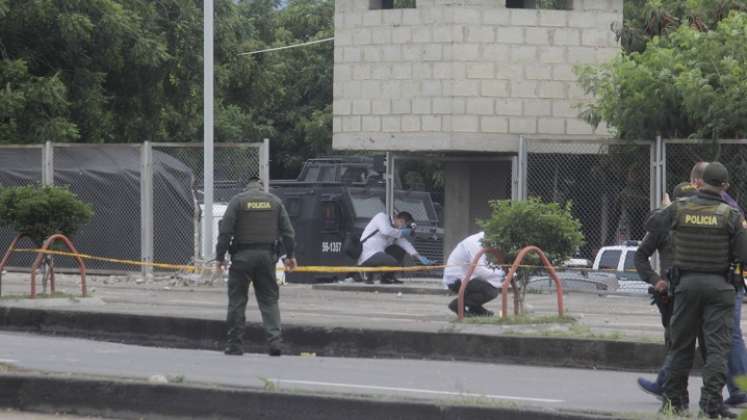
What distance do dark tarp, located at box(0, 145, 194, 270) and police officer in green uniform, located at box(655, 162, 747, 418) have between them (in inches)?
543

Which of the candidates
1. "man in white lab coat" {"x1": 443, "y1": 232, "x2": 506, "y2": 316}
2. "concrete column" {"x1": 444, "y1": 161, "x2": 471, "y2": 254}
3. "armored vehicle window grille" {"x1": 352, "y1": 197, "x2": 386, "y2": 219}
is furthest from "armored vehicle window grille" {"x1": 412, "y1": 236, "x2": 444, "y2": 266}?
"man in white lab coat" {"x1": 443, "y1": 232, "x2": 506, "y2": 316}

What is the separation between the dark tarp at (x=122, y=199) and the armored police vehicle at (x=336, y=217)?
13.6 ft

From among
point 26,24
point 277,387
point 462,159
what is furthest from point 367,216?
point 277,387

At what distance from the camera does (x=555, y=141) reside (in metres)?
19.7

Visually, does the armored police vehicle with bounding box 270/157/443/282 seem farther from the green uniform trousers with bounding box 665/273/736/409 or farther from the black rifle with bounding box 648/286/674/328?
the green uniform trousers with bounding box 665/273/736/409

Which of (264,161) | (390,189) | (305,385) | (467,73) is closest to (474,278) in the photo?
(305,385)

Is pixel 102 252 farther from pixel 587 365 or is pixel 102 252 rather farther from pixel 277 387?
pixel 277 387

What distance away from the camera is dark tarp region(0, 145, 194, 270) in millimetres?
21656

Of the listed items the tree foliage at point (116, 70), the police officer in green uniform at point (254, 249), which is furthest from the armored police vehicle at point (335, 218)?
the police officer in green uniform at point (254, 249)

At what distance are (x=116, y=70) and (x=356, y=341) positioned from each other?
16824mm

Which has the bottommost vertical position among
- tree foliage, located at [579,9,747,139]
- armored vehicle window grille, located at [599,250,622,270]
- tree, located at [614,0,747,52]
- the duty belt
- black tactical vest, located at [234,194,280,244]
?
armored vehicle window grille, located at [599,250,622,270]

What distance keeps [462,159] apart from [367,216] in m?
4.36

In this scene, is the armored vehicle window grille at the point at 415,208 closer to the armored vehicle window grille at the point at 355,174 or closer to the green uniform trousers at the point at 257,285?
the armored vehicle window grille at the point at 355,174

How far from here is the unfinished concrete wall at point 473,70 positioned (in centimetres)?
2158
